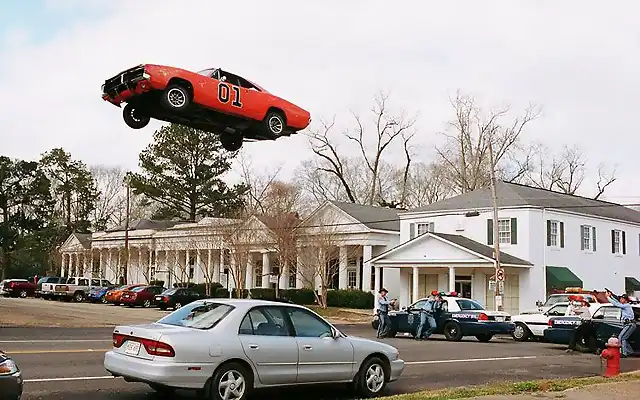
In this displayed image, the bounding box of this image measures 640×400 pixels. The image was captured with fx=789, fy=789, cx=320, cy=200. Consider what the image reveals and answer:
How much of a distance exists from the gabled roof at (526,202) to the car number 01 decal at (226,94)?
2991cm

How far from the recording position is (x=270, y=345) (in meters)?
10.7

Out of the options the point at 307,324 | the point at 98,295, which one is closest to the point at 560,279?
the point at 98,295

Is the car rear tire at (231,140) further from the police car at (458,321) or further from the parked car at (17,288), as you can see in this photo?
the parked car at (17,288)

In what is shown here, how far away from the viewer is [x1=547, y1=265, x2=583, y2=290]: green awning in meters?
42.2

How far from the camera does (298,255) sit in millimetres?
50844

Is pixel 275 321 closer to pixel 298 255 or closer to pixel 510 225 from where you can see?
pixel 510 225

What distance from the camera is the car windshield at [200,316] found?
10555mm

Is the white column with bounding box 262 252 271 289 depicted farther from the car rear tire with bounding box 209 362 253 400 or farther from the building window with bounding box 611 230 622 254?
the car rear tire with bounding box 209 362 253 400

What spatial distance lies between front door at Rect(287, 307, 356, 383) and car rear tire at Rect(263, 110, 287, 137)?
549cm

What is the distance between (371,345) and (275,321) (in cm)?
177

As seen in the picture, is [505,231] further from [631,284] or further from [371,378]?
[371,378]

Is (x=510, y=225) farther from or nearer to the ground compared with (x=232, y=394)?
farther from the ground

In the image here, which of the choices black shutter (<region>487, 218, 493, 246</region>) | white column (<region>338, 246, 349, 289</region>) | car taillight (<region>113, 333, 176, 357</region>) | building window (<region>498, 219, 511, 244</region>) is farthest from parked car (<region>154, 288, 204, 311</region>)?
car taillight (<region>113, 333, 176, 357</region>)

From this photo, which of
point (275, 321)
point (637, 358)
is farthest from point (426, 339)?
point (275, 321)
